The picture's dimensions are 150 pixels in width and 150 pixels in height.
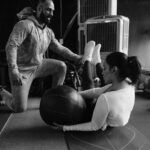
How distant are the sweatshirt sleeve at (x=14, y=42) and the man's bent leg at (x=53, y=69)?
0.43 metres

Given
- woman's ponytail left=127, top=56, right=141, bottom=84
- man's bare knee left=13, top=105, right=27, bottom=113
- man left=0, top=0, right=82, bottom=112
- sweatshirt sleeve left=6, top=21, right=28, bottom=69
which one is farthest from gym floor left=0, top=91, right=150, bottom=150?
sweatshirt sleeve left=6, top=21, right=28, bottom=69

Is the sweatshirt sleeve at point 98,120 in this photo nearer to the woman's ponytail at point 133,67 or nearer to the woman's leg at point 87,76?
the woman's ponytail at point 133,67

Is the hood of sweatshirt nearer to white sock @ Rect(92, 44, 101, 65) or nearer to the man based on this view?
the man

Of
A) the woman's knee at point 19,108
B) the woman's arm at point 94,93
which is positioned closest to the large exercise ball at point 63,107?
the woman's arm at point 94,93

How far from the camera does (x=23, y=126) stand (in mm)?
2061

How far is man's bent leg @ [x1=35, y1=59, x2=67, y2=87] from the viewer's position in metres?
2.68

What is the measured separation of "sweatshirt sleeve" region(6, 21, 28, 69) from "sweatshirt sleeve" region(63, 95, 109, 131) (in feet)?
2.94

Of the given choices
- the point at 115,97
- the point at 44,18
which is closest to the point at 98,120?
the point at 115,97

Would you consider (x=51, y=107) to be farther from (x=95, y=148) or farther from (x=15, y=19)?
(x=15, y=19)

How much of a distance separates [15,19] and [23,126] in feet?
8.49

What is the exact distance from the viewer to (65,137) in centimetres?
178

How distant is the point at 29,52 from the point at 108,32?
1.42 m

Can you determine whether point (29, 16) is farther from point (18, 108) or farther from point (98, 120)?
point (98, 120)

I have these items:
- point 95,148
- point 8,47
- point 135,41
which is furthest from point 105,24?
point 95,148
